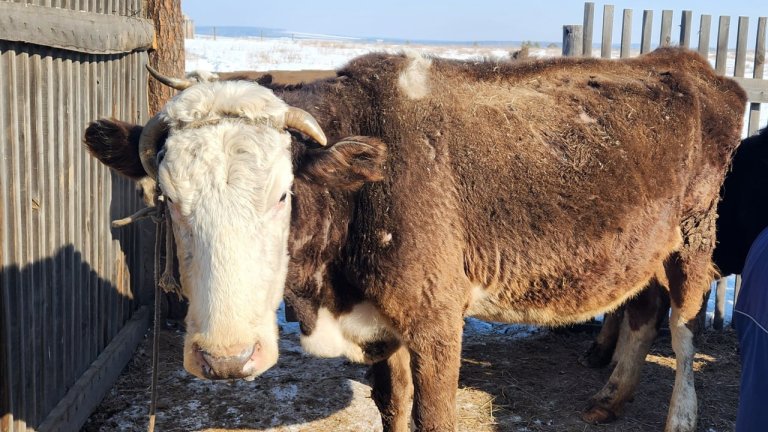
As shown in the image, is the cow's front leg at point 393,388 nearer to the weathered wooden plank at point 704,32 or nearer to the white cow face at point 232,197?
the white cow face at point 232,197

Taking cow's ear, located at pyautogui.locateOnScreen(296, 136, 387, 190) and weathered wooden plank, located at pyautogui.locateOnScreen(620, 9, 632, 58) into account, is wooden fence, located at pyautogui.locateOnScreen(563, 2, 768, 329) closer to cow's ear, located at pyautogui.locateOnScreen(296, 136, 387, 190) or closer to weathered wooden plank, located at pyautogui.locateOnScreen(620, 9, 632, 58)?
weathered wooden plank, located at pyautogui.locateOnScreen(620, 9, 632, 58)

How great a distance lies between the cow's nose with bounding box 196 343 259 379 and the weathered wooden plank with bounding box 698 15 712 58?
662 centimetres

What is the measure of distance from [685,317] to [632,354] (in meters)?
0.57

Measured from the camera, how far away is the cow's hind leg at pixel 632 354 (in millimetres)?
5793

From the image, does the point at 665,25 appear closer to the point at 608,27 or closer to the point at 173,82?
the point at 608,27

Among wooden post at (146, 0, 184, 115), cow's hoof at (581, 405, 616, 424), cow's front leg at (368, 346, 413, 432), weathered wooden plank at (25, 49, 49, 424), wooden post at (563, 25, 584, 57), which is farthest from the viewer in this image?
wooden post at (563, 25, 584, 57)

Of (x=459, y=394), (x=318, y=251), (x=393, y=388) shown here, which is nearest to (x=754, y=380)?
(x=318, y=251)

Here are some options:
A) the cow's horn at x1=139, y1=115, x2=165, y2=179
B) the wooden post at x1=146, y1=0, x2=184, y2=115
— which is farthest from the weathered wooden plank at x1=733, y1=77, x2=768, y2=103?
the cow's horn at x1=139, y1=115, x2=165, y2=179

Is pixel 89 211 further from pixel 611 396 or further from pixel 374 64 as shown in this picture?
pixel 611 396

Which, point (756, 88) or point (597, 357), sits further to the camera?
point (756, 88)

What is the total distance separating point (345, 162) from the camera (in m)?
3.55

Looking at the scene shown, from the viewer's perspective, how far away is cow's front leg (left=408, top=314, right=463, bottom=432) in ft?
13.0

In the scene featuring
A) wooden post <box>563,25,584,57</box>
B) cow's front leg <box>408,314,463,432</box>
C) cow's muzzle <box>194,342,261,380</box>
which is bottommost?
cow's front leg <box>408,314,463,432</box>

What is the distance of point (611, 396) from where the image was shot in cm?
585
